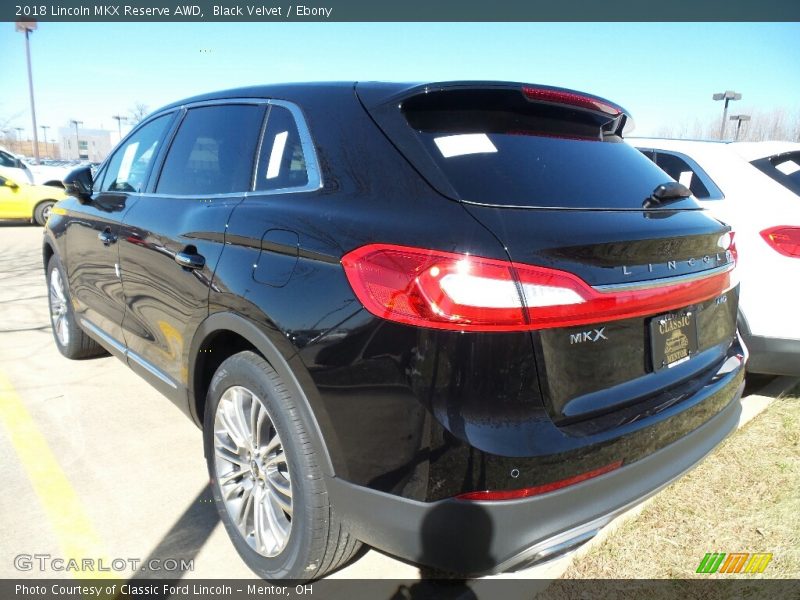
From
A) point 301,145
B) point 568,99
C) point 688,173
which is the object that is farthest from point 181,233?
point 688,173

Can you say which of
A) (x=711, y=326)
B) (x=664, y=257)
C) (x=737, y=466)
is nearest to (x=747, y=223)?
(x=737, y=466)

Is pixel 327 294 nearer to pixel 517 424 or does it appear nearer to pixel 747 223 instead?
pixel 517 424

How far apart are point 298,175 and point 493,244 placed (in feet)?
3.02

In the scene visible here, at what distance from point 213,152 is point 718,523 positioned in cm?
284

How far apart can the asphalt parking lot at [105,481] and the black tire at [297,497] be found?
30 centimetres

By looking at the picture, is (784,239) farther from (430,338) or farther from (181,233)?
(181,233)

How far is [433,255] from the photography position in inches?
62.7

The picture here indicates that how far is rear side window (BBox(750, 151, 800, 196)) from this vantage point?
11.9ft

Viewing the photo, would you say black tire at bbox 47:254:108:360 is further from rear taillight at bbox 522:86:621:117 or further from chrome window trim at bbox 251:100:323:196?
rear taillight at bbox 522:86:621:117

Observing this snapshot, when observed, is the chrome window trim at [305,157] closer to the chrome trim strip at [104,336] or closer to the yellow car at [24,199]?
the chrome trim strip at [104,336]

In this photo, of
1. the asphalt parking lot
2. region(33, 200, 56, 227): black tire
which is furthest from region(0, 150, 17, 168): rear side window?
the asphalt parking lot

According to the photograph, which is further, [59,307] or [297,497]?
[59,307]

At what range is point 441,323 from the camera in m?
1.54

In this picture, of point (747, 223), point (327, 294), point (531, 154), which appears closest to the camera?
point (327, 294)
